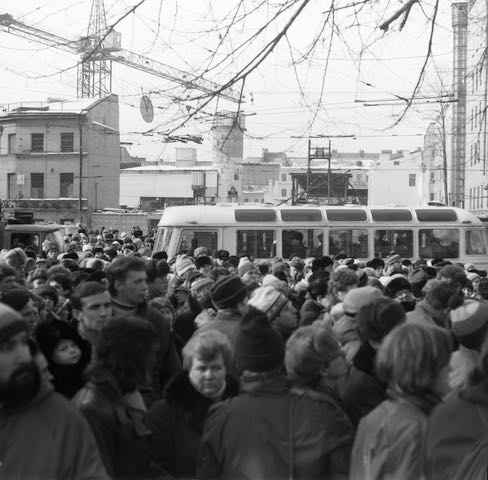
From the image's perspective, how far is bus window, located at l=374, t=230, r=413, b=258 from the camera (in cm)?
2405

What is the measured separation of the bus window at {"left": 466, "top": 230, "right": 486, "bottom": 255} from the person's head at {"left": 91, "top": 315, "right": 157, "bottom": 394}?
21.0m

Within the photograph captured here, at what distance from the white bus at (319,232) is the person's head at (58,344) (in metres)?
18.4

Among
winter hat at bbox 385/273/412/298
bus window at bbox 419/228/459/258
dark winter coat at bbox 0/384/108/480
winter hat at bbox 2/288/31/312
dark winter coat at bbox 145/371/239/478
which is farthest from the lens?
bus window at bbox 419/228/459/258

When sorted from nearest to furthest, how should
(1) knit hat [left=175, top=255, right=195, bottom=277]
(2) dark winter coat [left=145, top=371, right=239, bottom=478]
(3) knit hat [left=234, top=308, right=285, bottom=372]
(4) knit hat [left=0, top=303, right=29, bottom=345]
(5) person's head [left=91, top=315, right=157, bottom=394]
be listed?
1. (4) knit hat [left=0, top=303, right=29, bottom=345]
2. (5) person's head [left=91, top=315, right=157, bottom=394]
3. (3) knit hat [left=234, top=308, right=285, bottom=372]
4. (2) dark winter coat [left=145, top=371, right=239, bottom=478]
5. (1) knit hat [left=175, top=255, right=195, bottom=277]

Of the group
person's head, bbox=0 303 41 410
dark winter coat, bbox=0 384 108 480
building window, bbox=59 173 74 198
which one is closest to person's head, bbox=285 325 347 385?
dark winter coat, bbox=0 384 108 480

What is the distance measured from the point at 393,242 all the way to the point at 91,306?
1932cm

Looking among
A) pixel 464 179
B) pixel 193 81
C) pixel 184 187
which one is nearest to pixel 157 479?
pixel 193 81

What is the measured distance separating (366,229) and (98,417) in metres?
20.4

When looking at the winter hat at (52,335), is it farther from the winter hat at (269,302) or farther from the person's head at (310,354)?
the winter hat at (269,302)

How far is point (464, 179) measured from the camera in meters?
61.2

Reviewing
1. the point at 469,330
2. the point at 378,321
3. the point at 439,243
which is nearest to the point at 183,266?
the point at 378,321

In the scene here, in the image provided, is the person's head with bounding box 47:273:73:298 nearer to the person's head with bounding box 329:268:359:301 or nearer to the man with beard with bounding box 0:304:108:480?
the person's head with bounding box 329:268:359:301

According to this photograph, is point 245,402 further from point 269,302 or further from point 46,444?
point 269,302

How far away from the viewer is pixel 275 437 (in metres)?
4.11
